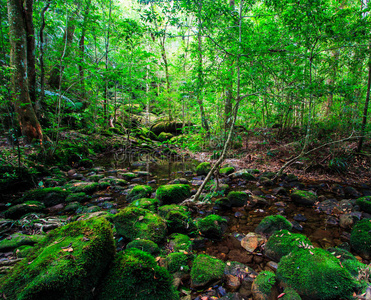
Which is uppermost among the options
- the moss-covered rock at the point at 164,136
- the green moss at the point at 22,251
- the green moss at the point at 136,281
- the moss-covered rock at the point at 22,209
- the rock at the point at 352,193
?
the moss-covered rock at the point at 164,136

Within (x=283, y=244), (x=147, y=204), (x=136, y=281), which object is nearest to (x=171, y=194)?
(x=147, y=204)

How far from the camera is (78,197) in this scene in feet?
15.7

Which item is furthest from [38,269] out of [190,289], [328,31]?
[328,31]

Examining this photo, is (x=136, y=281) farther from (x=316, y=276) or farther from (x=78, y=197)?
(x=78, y=197)

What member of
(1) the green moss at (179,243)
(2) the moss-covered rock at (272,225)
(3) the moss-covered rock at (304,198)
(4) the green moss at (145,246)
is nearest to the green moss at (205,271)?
(1) the green moss at (179,243)

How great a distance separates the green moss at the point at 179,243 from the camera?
9.05ft

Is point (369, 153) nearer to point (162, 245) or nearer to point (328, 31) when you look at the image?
point (328, 31)

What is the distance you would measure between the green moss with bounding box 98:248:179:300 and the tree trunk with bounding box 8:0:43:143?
6.35 m

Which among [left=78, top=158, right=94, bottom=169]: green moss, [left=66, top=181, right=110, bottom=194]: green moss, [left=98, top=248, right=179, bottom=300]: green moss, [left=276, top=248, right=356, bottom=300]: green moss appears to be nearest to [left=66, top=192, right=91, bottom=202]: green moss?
[left=66, top=181, right=110, bottom=194]: green moss

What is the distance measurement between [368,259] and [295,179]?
3834mm

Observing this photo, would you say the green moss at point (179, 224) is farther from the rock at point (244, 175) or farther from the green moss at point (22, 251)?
the rock at point (244, 175)

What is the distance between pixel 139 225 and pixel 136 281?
1374mm

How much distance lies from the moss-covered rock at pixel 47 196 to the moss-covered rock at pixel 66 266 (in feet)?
10.3

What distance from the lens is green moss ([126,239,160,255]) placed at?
2.62 m
